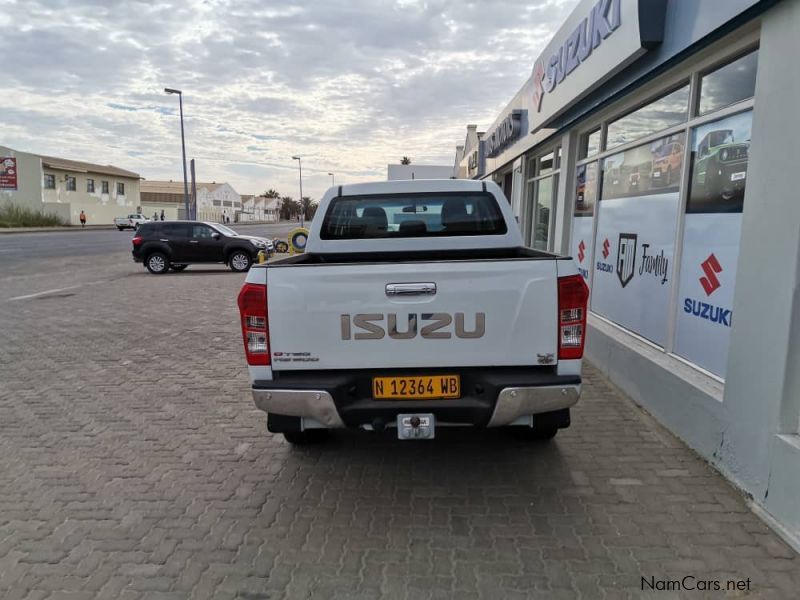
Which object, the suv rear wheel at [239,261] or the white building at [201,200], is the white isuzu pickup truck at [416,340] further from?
the white building at [201,200]

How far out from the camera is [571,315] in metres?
3.07

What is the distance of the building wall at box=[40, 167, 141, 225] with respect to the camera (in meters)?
60.9

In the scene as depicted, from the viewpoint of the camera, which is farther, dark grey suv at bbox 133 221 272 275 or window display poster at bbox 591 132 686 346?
dark grey suv at bbox 133 221 272 275

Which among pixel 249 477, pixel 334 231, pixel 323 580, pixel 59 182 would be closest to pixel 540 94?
pixel 334 231

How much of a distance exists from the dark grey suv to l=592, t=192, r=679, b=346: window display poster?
13170 millimetres

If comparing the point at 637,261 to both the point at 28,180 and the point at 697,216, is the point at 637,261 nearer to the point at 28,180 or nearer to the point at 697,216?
the point at 697,216

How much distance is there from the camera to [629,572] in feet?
8.90

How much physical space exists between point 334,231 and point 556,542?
290cm

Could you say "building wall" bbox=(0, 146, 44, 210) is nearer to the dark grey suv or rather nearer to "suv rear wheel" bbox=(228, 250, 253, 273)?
the dark grey suv

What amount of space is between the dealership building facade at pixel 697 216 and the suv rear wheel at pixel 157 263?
44.3 feet

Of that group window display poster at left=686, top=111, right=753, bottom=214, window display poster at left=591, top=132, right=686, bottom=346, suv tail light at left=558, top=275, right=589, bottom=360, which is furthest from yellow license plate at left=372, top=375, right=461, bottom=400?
window display poster at left=591, top=132, right=686, bottom=346

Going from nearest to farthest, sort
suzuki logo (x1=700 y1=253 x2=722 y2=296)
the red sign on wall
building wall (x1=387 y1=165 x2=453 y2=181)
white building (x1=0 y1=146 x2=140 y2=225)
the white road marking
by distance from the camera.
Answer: suzuki logo (x1=700 y1=253 x2=722 y2=296)
the white road marking
building wall (x1=387 y1=165 x2=453 y2=181)
the red sign on wall
white building (x1=0 y1=146 x2=140 y2=225)

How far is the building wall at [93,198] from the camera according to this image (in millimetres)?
60938

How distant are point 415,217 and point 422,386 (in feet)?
6.49
